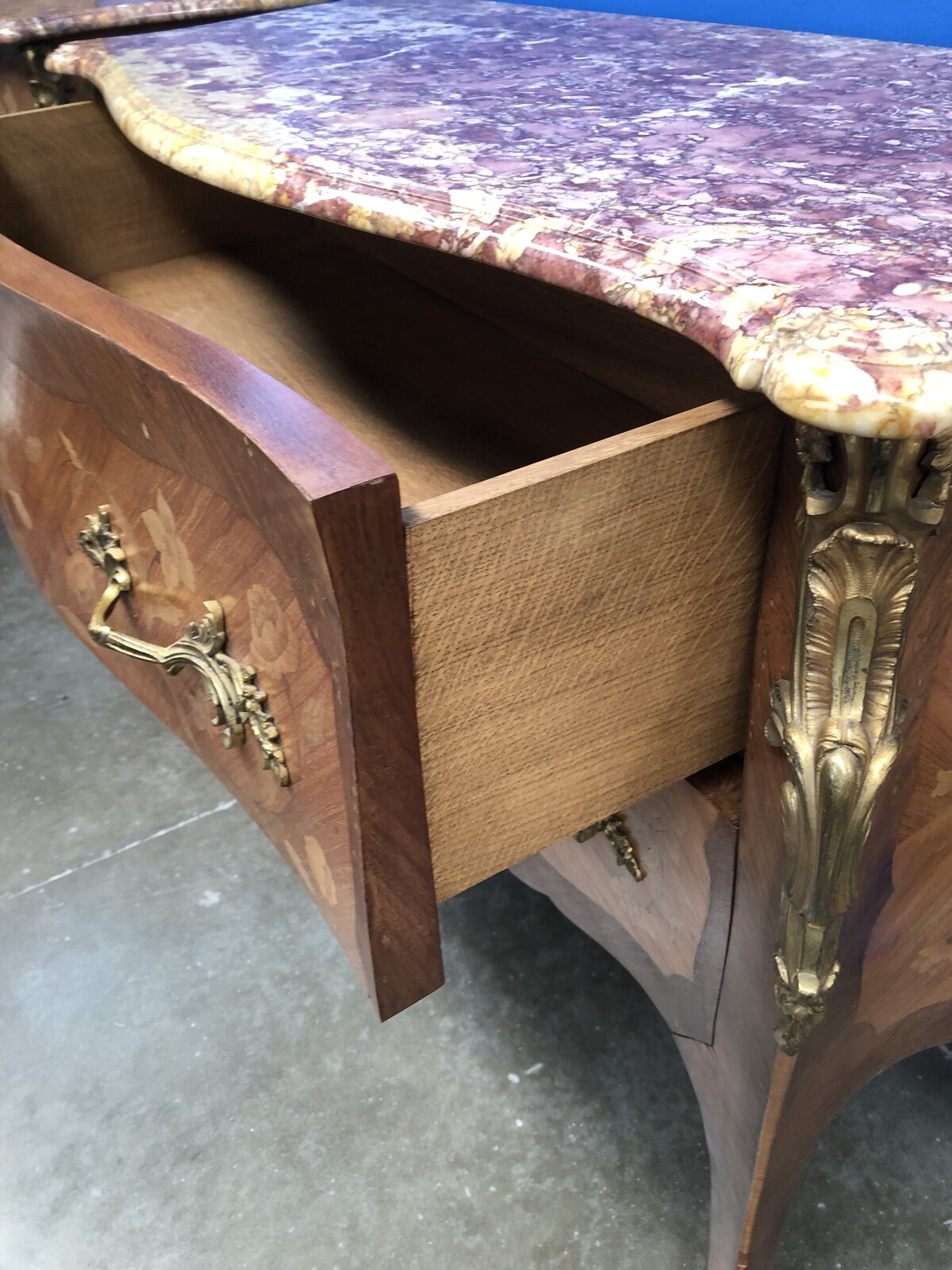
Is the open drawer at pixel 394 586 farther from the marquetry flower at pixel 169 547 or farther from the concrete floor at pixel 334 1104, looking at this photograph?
the concrete floor at pixel 334 1104

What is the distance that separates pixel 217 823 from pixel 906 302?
1.00 meters

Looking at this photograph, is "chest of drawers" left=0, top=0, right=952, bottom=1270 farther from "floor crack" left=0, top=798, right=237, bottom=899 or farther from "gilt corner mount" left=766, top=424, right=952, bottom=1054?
"floor crack" left=0, top=798, right=237, bottom=899

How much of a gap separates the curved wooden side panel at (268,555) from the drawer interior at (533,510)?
0.02 meters

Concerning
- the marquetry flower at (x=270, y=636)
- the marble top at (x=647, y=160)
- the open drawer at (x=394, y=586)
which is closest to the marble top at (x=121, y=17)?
the marble top at (x=647, y=160)

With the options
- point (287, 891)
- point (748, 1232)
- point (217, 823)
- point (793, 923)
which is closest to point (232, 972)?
point (287, 891)

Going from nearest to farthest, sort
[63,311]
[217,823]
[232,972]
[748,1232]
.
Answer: [63,311] → [748,1232] → [232,972] → [217,823]

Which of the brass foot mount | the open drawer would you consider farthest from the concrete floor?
the open drawer

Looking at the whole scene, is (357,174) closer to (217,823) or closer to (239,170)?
(239,170)

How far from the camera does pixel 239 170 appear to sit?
50 cm

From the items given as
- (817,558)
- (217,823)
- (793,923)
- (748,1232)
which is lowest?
(217,823)

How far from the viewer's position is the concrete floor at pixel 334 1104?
786 millimetres

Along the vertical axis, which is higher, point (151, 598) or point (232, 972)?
point (151, 598)

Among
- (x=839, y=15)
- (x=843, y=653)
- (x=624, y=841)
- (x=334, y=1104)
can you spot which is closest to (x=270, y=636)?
(x=843, y=653)

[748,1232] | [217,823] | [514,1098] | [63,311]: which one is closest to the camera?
[63,311]
